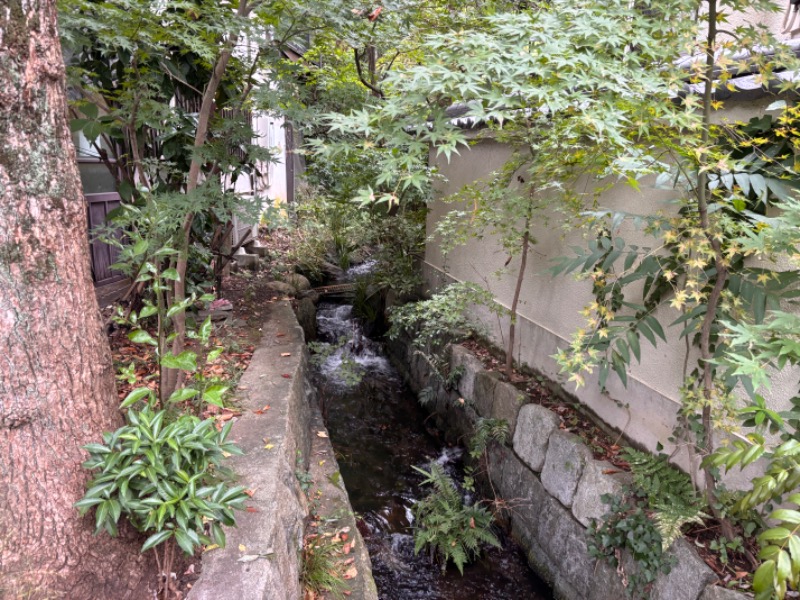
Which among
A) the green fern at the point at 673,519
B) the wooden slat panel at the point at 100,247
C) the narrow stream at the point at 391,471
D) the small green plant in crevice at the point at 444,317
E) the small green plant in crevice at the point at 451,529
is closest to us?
the green fern at the point at 673,519

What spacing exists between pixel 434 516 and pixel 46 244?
3.76 meters

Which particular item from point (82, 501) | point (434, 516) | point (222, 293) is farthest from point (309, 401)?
point (82, 501)

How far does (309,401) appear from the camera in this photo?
5555mm

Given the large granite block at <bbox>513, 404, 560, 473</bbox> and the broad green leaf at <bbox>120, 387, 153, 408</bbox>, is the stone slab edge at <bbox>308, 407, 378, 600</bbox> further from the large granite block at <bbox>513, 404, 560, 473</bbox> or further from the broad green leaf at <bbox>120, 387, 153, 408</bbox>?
the broad green leaf at <bbox>120, 387, 153, 408</bbox>

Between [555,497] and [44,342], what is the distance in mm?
3856

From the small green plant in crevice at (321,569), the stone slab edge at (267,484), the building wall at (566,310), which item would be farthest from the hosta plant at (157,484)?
the building wall at (566,310)

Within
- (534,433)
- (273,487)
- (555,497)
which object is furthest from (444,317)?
(273,487)

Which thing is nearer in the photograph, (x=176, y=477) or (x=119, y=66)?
(x=176, y=477)

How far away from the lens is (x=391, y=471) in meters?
5.75

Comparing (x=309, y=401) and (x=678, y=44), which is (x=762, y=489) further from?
(x=309, y=401)

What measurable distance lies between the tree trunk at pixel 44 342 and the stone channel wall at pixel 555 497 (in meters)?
3.03

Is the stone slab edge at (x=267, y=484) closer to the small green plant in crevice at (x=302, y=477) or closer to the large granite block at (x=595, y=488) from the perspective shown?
the small green plant in crevice at (x=302, y=477)

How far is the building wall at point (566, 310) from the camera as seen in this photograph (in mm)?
3705

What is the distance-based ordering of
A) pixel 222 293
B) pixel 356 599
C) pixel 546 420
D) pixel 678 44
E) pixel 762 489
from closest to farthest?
pixel 762 489 → pixel 678 44 → pixel 356 599 → pixel 546 420 → pixel 222 293
